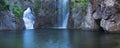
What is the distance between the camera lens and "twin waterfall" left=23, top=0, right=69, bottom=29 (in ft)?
207

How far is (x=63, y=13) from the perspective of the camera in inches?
2506

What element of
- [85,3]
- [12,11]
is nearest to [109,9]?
[85,3]

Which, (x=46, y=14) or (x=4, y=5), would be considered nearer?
(x=4, y=5)

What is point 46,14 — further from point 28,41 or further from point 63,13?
point 28,41

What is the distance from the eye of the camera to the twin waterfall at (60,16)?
6297 cm

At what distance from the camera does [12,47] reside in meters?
26.8

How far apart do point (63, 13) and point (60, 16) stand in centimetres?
117

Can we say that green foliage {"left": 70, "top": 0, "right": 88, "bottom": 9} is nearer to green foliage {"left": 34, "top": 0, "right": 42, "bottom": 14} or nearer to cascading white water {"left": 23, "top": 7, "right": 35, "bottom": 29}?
green foliage {"left": 34, "top": 0, "right": 42, "bottom": 14}

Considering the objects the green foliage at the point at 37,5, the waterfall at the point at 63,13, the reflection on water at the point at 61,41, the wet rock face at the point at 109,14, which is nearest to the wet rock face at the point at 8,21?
the green foliage at the point at 37,5

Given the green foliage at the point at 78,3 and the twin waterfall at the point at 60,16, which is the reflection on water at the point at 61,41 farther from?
the twin waterfall at the point at 60,16

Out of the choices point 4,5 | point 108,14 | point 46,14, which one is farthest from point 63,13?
point 108,14

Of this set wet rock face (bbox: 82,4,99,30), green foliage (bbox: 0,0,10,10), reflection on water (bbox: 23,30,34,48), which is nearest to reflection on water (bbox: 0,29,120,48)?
reflection on water (bbox: 23,30,34,48)

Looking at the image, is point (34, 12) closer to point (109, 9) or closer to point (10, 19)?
point (10, 19)

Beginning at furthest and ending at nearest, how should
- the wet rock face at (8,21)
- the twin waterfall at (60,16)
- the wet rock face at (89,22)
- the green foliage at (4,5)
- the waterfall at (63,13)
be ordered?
the twin waterfall at (60,16), the waterfall at (63,13), the green foliage at (4,5), the wet rock face at (8,21), the wet rock face at (89,22)
